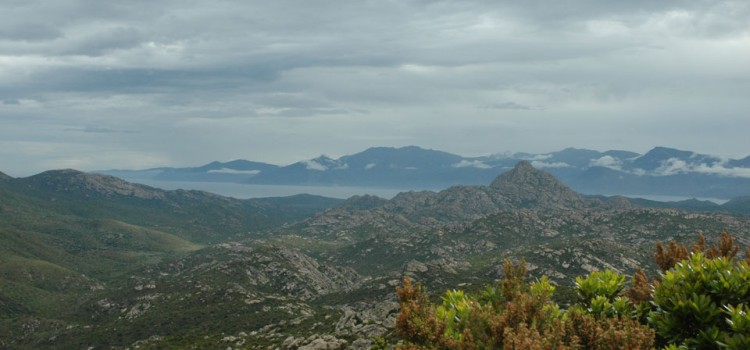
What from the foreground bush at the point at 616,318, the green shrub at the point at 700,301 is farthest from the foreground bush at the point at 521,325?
the green shrub at the point at 700,301

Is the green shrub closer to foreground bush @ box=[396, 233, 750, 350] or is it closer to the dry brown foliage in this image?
foreground bush @ box=[396, 233, 750, 350]

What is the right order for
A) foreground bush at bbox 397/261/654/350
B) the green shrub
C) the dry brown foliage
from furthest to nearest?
the dry brown foliage < the green shrub < foreground bush at bbox 397/261/654/350

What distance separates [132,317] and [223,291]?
31199mm

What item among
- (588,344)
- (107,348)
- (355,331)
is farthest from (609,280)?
(107,348)

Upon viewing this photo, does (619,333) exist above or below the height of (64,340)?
above

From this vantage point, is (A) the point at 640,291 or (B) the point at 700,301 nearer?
(B) the point at 700,301

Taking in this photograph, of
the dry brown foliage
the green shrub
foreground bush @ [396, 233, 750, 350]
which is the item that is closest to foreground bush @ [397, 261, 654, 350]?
foreground bush @ [396, 233, 750, 350]

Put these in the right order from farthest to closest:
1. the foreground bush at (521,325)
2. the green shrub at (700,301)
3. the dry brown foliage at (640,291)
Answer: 1. the dry brown foliage at (640,291)
2. the green shrub at (700,301)
3. the foreground bush at (521,325)

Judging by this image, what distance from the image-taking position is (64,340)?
14950cm

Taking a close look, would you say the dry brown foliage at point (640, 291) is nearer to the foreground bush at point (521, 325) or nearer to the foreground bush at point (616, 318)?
the foreground bush at point (616, 318)

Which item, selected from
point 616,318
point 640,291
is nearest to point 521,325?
point 616,318

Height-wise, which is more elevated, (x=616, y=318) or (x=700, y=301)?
(x=700, y=301)

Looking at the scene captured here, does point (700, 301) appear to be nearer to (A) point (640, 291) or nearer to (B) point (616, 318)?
(B) point (616, 318)

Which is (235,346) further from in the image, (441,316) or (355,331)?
(441,316)
